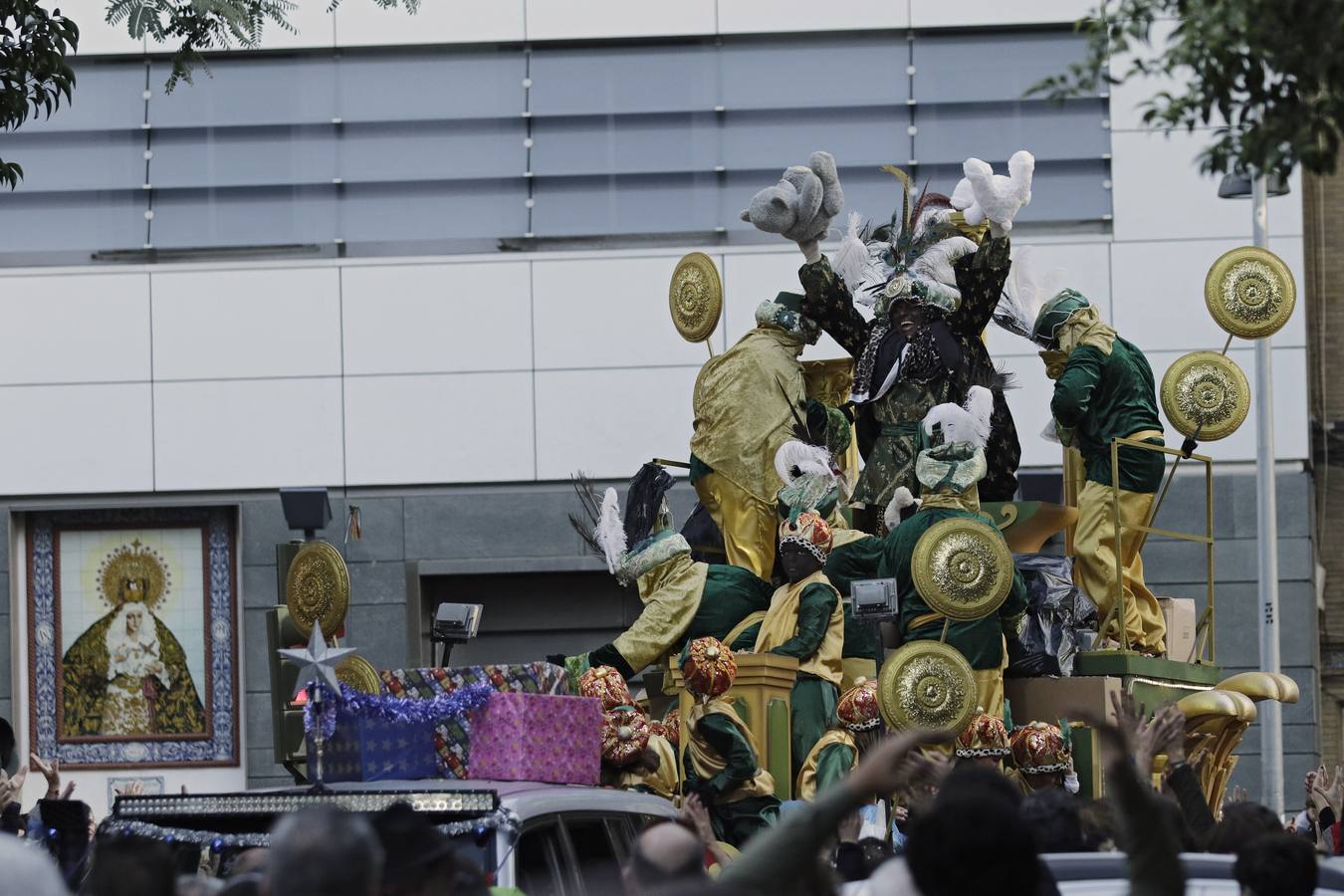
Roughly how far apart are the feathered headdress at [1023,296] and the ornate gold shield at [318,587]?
478cm

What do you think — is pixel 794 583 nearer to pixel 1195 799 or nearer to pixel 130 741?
pixel 1195 799

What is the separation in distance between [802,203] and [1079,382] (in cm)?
214

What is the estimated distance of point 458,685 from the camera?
1009cm

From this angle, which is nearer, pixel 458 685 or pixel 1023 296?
pixel 458 685

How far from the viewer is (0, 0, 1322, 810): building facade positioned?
2216 cm

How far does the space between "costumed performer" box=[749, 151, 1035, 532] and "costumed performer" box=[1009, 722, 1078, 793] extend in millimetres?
1929

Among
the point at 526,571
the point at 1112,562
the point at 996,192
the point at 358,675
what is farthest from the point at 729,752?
the point at 526,571

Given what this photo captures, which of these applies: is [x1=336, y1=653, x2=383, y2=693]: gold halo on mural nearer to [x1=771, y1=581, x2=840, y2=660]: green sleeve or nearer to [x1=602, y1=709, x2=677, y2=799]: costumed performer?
[x1=602, y1=709, x2=677, y2=799]: costumed performer

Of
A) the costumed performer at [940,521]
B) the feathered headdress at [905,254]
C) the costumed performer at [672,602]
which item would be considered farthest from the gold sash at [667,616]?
the feathered headdress at [905,254]

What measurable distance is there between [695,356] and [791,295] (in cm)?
772

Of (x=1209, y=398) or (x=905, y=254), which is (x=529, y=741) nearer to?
(x=905, y=254)

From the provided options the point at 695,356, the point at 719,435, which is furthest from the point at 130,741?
the point at 719,435

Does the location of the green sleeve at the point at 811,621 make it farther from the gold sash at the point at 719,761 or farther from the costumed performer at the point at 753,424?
the costumed performer at the point at 753,424

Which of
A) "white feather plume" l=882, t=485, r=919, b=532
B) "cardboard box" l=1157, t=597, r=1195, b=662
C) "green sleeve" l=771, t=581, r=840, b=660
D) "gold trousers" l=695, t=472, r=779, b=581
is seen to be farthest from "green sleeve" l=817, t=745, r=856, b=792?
"cardboard box" l=1157, t=597, r=1195, b=662
